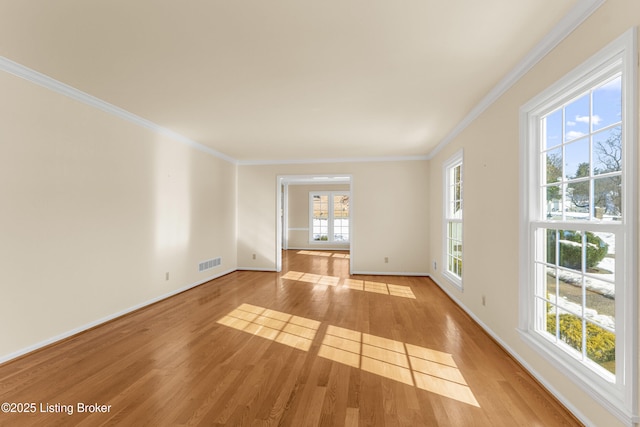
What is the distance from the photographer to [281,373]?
7.82 feet

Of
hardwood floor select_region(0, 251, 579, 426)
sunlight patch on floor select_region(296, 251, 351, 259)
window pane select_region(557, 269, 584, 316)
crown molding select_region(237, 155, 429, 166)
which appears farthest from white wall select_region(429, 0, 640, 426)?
sunlight patch on floor select_region(296, 251, 351, 259)

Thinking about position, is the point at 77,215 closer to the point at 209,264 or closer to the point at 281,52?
the point at 281,52

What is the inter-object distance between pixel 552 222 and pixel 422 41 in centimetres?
164

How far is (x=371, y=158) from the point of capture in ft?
21.0

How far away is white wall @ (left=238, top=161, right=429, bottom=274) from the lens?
6316 mm

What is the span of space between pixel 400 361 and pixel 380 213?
13.4 feet

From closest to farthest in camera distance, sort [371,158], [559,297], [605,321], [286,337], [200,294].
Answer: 1. [605,321]
2. [559,297]
3. [286,337]
4. [200,294]
5. [371,158]

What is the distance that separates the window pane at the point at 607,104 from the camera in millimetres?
1664

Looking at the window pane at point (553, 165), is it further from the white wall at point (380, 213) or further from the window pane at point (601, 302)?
the white wall at point (380, 213)

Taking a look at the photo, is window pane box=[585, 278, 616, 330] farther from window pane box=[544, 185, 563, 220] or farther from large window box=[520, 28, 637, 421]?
window pane box=[544, 185, 563, 220]

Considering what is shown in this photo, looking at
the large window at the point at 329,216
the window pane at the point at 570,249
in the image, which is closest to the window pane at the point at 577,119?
the window pane at the point at 570,249

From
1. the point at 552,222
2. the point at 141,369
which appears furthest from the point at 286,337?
the point at 552,222

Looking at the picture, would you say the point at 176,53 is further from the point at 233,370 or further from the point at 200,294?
the point at 200,294

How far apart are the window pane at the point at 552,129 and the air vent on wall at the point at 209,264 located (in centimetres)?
523
